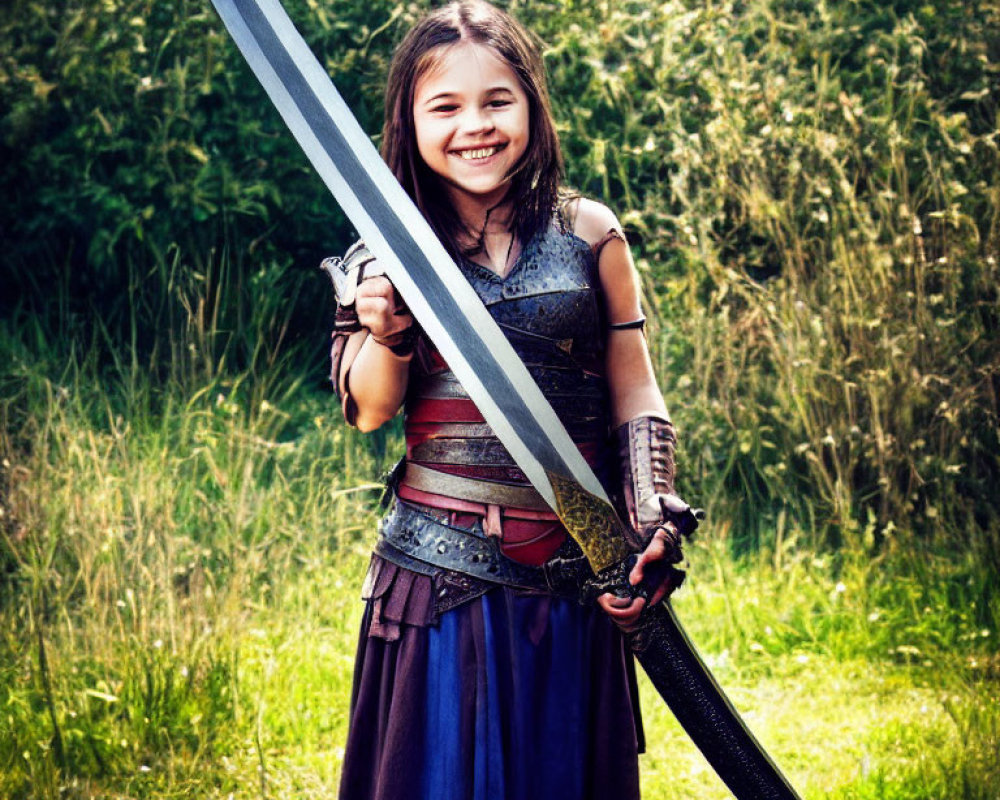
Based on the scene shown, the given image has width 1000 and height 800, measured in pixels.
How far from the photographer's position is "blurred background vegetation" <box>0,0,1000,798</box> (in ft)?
10.6

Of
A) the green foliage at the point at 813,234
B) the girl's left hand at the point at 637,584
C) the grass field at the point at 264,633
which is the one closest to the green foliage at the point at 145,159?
the grass field at the point at 264,633

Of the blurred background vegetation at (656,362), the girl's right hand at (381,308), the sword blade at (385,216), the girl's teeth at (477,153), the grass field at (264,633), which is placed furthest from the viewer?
the blurred background vegetation at (656,362)

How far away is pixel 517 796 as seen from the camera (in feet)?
6.24

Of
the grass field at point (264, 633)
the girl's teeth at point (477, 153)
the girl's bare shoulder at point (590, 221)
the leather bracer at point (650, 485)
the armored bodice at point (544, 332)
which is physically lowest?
the grass field at point (264, 633)

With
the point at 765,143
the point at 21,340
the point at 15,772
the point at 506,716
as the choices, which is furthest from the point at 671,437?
the point at 21,340

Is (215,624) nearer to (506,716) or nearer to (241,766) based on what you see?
(241,766)

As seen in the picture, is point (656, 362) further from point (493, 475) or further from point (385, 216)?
point (385, 216)

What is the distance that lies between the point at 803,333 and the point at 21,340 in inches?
118

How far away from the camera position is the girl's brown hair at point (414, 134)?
1.86 m

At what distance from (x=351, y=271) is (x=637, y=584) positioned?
2.06 feet

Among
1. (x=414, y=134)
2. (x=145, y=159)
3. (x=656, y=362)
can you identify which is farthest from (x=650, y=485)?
(x=145, y=159)

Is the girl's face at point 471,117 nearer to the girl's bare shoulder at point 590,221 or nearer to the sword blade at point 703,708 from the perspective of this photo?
the girl's bare shoulder at point 590,221

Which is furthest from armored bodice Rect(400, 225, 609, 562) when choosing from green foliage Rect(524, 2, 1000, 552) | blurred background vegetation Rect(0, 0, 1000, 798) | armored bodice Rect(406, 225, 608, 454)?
green foliage Rect(524, 2, 1000, 552)

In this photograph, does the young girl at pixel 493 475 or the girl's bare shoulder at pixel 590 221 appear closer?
the young girl at pixel 493 475
